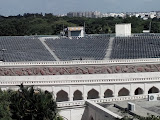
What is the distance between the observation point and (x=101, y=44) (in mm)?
46656

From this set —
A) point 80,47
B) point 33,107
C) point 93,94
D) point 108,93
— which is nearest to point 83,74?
point 93,94

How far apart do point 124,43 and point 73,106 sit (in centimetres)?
2001

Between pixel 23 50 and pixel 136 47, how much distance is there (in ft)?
45.5

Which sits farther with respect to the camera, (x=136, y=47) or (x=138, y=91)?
(x=136, y=47)

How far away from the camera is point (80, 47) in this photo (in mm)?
45375

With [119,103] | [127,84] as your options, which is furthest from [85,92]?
[119,103]

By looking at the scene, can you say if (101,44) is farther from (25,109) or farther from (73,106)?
(25,109)

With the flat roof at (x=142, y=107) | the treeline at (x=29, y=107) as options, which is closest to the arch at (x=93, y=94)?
the flat roof at (x=142, y=107)

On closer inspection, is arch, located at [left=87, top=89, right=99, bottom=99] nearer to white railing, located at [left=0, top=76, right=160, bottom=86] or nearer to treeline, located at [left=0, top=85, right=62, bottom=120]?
white railing, located at [left=0, top=76, right=160, bottom=86]

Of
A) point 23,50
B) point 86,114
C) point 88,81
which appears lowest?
point 86,114

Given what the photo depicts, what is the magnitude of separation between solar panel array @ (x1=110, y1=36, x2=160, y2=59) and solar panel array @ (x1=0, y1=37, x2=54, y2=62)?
8.27 meters

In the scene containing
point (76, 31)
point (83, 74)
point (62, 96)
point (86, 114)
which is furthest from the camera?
point (76, 31)

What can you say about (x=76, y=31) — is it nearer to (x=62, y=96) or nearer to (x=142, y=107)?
(x=62, y=96)

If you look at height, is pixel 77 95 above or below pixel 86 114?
above
